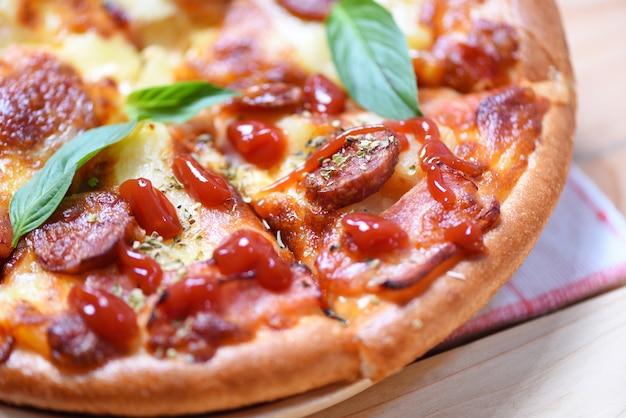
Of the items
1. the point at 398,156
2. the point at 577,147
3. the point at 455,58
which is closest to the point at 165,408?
the point at 398,156

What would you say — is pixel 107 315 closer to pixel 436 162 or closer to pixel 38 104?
pixel 38 104

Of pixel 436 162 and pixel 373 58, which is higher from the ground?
pixel 373 58

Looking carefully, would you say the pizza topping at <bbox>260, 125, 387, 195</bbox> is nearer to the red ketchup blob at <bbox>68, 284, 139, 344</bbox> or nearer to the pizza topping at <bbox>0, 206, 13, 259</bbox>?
the red ketchup blob at <bbox>68, 284, 139, 344</bbox>

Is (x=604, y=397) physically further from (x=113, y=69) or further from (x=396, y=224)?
(x=113, y=69)

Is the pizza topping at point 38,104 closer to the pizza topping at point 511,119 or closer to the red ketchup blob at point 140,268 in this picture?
the red ketchup blob at point 140,268

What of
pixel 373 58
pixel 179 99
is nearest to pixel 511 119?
pixel 373 58

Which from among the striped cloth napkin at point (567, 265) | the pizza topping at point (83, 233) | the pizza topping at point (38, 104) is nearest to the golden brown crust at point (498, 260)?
the striped cloth napkin at point (567, 265)

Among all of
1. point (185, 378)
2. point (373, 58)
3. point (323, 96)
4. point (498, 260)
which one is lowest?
point (498, 260)
